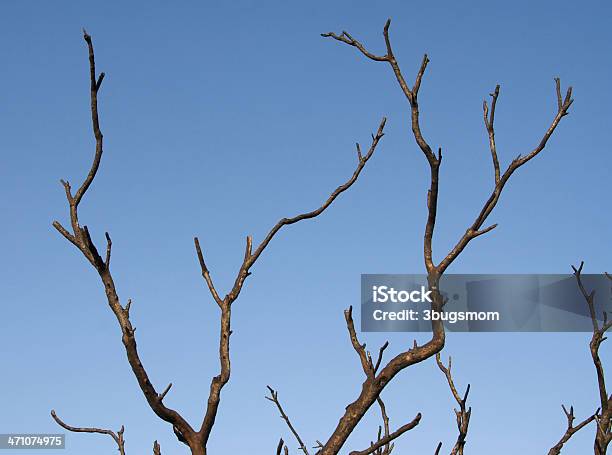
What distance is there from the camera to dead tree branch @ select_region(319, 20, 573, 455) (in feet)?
17.6

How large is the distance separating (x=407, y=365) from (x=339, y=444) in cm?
65

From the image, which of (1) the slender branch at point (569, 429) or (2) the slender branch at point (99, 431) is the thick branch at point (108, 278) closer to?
(2) the slender branch at point (99, 431)

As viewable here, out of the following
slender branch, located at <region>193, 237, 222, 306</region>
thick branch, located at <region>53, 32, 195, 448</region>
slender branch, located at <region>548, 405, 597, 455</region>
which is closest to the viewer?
thick branch, located at <region>53, 32, 195, 448</region>

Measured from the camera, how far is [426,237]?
577 cm

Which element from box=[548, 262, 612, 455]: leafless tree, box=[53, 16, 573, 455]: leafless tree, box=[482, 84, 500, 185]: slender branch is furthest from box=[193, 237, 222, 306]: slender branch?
box=[548, 262, 612, 455]: leafless tree

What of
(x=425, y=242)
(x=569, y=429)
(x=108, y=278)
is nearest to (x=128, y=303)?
(x=108, y=278)

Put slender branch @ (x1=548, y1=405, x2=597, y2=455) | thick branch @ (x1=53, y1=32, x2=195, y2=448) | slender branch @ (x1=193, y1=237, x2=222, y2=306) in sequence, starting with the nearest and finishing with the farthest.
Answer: thick branch @ (x1=53, y1=32, x2=195, y2=448)
slender branch @ (x1=193, y1=237, x2=222, y2=306)
slender branch @ (x1=548, y1=405, x2=597, y2=455)

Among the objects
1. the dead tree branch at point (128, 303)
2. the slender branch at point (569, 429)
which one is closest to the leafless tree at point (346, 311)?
the dead tree branch at point (128, 303)

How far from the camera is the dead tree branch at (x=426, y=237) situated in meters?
5.36

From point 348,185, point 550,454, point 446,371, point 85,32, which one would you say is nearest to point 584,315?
point 446,371

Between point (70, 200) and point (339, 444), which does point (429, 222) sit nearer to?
point (339, 444)

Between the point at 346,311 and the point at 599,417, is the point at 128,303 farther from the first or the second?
the point at 599,417

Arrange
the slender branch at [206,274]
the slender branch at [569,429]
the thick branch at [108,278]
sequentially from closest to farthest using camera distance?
the thick branch at [108,278], the slender branch at [206,274], the slender branch at [569,429]

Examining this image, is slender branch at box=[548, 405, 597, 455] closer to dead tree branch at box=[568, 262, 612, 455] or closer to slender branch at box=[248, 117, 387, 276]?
dead tree branch at box=[568, 262, 612, 455]
